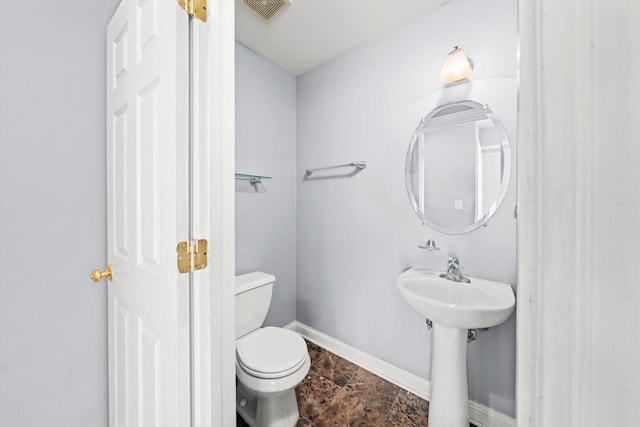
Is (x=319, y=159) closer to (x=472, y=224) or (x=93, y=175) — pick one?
(x=472, y=224)

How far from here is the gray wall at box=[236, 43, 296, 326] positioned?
1765 mm

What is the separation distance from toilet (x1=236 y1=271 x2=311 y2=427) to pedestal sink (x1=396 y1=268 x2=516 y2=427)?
63cm

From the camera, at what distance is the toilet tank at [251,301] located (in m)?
1.45

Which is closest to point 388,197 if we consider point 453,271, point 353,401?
point 453,271

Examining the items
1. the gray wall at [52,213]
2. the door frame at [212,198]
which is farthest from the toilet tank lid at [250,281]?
the door frame at [212,198]

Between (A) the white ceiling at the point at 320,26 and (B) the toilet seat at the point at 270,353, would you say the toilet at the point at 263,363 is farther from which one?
(A) the white ceiling at the point at 320,26

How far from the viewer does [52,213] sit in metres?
0.90

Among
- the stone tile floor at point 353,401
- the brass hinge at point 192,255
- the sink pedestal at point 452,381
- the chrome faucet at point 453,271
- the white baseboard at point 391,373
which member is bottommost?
the stone tile floor at point 353,401

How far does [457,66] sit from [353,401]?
194 cm

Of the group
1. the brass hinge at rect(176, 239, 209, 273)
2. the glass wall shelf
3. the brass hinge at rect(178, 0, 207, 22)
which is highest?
the brass hinge at rect(178, 0, 207, 22)

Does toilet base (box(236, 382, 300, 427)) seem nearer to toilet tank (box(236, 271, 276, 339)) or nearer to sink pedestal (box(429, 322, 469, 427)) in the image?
toilet tank (box(236, 271, 276, 339))

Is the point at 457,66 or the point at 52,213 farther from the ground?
the point at 457,66

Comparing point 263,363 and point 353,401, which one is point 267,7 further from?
point 353,401

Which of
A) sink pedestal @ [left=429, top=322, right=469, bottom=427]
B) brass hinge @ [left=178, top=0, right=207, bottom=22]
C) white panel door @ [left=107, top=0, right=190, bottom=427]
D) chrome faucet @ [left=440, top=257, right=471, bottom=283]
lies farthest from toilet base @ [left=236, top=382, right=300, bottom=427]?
brass hinge @ [left=178, top=0, right=207, bottom=22]
